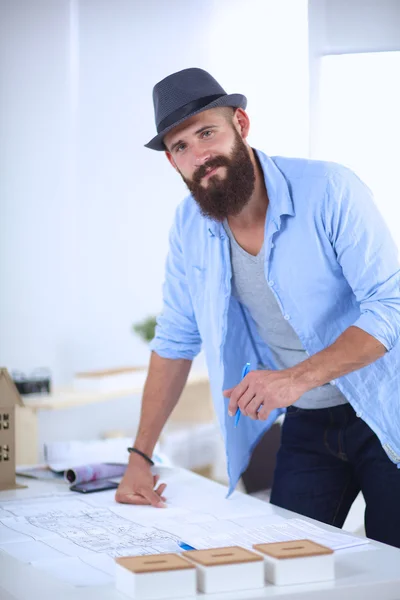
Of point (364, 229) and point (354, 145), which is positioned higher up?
point (354, 145)

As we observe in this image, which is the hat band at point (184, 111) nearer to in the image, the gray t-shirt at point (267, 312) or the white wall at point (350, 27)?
the gray t-shirt at point (267, 312)

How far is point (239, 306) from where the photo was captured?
7.05 feet

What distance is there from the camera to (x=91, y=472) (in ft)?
7.06

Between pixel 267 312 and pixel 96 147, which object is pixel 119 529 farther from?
pixel 96 147

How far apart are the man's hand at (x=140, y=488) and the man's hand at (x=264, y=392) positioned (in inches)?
15.3

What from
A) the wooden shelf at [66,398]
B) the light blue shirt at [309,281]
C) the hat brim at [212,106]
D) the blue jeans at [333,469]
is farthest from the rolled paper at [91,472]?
the wooden shelf at [66,398]

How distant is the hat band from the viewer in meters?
1.96

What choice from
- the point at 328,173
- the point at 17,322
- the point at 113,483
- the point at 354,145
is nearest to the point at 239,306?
the point at 328,173

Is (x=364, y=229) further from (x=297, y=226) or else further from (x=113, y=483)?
(x=113, y=483)

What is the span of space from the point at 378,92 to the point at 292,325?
5.19 ft

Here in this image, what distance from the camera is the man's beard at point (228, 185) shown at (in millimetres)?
1975

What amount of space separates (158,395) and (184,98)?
77cm

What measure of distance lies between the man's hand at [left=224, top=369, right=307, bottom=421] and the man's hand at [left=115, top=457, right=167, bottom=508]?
39 centimetres

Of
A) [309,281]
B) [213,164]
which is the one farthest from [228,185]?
[309,281]
